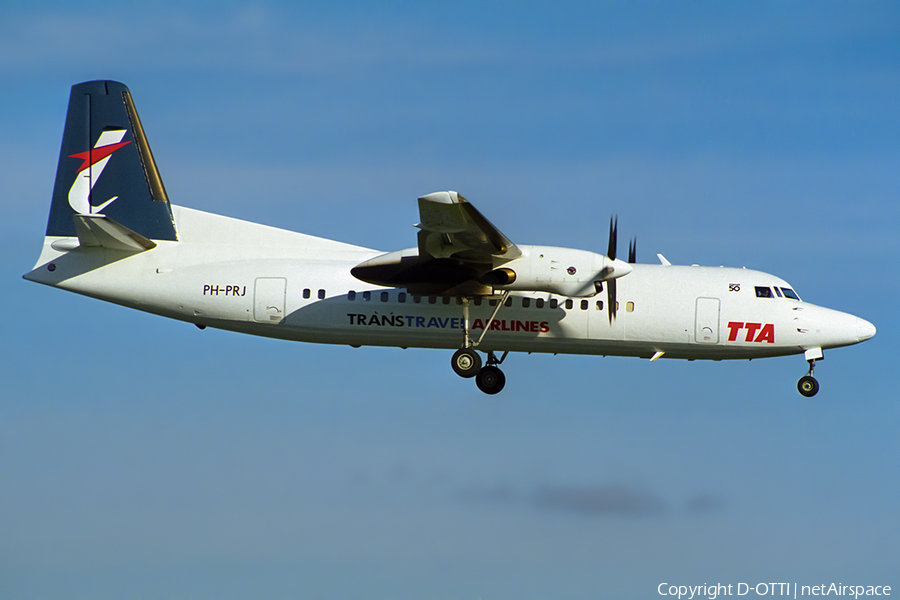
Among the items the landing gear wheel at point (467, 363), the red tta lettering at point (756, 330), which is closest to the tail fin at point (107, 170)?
the landing gear wheel at point (467, 363)

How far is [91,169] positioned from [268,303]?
5.42 metres

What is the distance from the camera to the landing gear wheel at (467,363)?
19109mm

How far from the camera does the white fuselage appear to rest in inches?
760

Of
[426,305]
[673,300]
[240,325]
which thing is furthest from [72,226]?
[673,300]

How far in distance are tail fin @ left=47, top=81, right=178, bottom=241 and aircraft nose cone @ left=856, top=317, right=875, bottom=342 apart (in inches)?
590

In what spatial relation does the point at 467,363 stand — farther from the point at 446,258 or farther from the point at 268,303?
the point at 268,303

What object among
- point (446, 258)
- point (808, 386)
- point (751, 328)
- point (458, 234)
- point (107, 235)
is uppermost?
point (107, 235)

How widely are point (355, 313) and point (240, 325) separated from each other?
2.51 m

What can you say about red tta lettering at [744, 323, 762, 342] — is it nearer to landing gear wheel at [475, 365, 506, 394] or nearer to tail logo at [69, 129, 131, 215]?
landing gear wheel at [475, 365, 506, 394]

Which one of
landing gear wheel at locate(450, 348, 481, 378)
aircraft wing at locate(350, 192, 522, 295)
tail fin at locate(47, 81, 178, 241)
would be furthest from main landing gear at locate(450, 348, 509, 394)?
tail fin at locate(47, 81, 178, 241)

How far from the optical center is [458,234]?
17.0 meters

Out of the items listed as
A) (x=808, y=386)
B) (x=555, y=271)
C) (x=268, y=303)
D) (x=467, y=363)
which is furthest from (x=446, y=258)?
(x=808, y=386)

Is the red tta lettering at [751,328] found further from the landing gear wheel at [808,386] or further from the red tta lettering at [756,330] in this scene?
the landing gear wheel at [808,386]

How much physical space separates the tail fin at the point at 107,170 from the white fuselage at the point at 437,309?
3.00 ft
